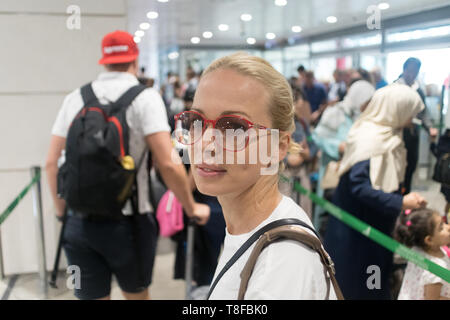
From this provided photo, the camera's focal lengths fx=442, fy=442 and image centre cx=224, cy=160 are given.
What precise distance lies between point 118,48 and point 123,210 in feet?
2.28

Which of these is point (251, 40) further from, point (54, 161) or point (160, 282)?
point (160, 282)

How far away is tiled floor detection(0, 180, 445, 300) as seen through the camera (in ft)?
5.23

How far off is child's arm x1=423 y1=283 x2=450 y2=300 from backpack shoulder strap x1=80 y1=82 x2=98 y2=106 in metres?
1.48

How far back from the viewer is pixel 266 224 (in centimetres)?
81

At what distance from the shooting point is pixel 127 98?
187 centimetres

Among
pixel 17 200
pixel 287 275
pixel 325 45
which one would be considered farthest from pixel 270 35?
pixel 17 200

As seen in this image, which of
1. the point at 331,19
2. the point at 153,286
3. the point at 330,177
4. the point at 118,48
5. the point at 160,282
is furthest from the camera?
the point at 160,282

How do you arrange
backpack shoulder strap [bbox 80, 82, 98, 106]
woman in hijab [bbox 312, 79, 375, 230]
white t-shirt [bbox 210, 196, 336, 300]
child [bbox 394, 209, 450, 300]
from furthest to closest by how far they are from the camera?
1. woman in hijab [bbox 312, 79, 375, 230]
2. backpack shoulder strap [bbox 80, 82, 98, 106]
3. child [bbox 394, 209, 450, 300]
4. white t-shirt [bbox 210, 196, 336, 300]

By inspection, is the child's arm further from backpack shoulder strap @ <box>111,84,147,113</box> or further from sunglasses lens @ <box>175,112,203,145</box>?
backpack shoulder strap @ <box>111,84,147,113</box>

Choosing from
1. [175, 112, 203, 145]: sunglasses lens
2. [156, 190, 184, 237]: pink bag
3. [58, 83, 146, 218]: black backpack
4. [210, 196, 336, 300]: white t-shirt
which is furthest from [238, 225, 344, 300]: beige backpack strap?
[156, 190, 184, 237]: pink bag

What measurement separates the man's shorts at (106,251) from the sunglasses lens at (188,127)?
1.15 metres

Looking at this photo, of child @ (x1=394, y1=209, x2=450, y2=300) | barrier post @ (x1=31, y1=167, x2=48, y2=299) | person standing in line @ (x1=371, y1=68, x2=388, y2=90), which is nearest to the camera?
person standing in line @ (x1=371, y1=68, x2=388, y2=90)

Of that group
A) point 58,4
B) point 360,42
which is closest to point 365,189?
point 360,42
